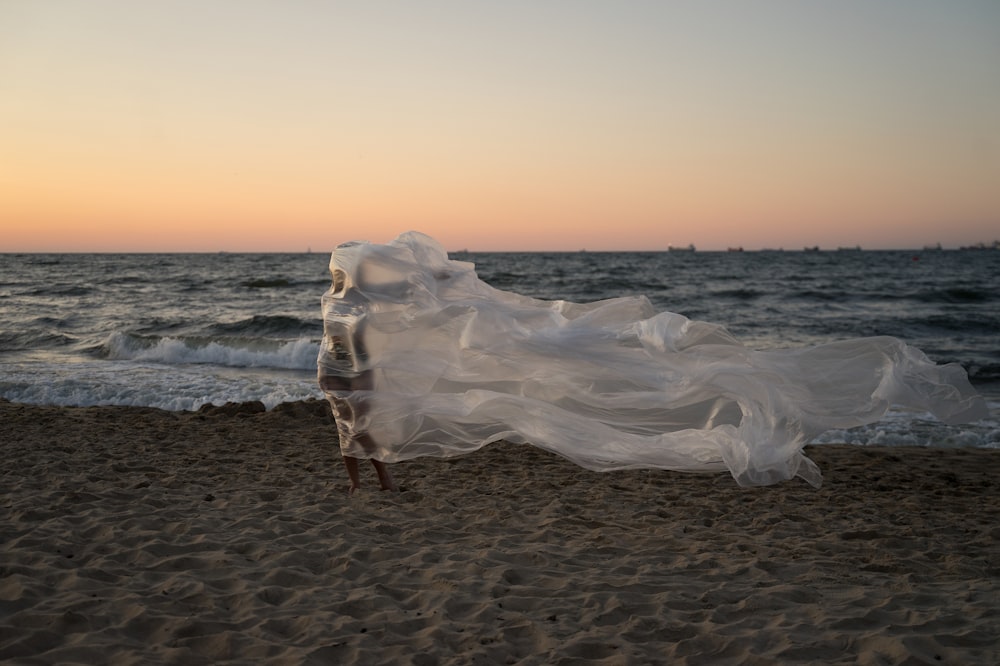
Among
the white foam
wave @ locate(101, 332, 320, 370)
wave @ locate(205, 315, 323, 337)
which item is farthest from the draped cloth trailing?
wave @ locate(205, 315, 323, 337)

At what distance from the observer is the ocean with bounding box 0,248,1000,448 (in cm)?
1045

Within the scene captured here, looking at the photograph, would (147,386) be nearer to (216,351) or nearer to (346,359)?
(216,351)

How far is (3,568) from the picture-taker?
12.6ft

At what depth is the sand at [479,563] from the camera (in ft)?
10.5

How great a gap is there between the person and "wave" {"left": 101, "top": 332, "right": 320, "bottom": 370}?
8552 mm

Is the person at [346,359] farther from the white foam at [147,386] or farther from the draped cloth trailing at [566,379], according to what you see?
the white foam at [147,386]

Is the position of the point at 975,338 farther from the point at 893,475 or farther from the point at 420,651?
the point at 420,651

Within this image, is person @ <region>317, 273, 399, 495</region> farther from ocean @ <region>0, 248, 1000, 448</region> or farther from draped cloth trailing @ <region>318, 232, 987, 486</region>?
ocean @ <region>0, 248, 1000, 448</region>

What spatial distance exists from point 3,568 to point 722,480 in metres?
5.14

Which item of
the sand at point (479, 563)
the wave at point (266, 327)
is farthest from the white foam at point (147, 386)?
the wave at point (266, 327)

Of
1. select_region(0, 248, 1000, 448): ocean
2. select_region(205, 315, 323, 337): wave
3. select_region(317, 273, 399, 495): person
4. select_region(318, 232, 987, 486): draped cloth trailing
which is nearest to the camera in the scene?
select_region(318, 232, 987, 486): draped cloth trailing

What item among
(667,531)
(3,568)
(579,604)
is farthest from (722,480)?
(3,568)

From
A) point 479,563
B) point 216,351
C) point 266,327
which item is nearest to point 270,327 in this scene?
point 266,327

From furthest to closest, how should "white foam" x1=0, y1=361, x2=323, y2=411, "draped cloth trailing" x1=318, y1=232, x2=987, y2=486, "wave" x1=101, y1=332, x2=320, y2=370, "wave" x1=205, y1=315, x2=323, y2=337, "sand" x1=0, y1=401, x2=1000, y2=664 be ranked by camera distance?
"wave" x1=205, y1=315, x2=323, y2=337 < "wave" x1=101, y1=332, x2=320, y2=370 < "white foam" x1=0, y1=361, x2=323, y2=411 < "draped cloth trailing" x1=318, y1=232, x2=987, y2=486 < "sand" x1=0, y1=401, x2=1000, y2=664
